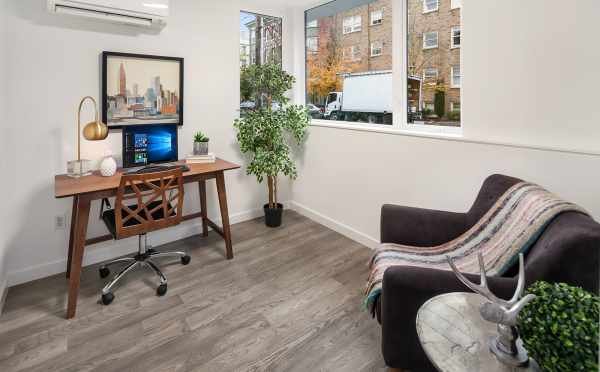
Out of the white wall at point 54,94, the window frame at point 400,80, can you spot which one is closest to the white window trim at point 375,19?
the window frame at point 400,80

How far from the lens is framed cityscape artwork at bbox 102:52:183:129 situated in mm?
2785

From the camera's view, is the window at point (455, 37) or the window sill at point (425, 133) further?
the window at point (455, 37)

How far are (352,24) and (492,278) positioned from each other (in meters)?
2.79

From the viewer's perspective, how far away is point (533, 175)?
1.97 m

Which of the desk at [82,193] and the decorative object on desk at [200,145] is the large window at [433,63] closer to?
the desk at [82,193]

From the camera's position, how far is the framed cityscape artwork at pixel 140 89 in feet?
9.14

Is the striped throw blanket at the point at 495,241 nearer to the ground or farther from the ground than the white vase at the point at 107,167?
nearer to the ground

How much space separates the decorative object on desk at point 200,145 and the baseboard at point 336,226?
1421 millimetres

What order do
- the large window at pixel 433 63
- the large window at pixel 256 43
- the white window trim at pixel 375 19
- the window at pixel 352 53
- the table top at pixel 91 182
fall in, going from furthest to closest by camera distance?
the large window at pixel 256 43
the window at pixel 352 53
the white window trim at pixel 375 19
the large window at pixel 433 63
the table top at pixel 91 182

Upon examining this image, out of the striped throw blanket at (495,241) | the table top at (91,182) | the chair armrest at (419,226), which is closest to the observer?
the striped throw blanket at (495,241)

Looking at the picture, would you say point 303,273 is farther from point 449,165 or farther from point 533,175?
point 533,175

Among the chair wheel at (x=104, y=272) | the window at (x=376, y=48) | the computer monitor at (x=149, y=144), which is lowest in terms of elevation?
the chair wheel at (x=104, y=272)

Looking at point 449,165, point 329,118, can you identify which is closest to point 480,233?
point 449,165

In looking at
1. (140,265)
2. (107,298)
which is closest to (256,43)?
(140,265)
